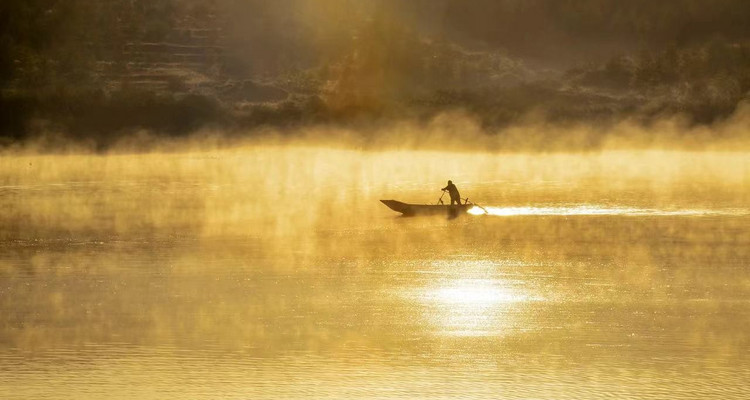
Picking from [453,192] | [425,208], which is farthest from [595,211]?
[425,208]

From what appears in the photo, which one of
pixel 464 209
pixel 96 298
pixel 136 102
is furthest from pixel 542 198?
pixel 136 102

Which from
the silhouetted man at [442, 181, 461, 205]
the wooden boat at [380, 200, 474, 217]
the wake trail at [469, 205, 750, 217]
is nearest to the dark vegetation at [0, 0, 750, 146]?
the wake trail at [469, 205, 750, 217]

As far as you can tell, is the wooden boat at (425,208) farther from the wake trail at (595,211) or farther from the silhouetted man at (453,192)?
the wake trail at (595,211)

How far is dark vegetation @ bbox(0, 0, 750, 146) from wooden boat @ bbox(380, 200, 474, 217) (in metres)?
30.1

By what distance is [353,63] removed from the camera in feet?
228

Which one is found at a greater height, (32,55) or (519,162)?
(32,55)

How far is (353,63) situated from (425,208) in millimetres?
36129

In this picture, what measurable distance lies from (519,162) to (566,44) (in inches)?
769

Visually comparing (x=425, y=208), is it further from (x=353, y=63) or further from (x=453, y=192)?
(x=353, y=63)

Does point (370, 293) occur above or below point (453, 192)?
below

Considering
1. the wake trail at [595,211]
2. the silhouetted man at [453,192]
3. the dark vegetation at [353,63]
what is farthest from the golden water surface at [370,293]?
the dark vegetation at [353,63]

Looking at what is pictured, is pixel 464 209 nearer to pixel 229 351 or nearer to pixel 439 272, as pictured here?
pixel 439 272

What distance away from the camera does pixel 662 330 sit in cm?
1902

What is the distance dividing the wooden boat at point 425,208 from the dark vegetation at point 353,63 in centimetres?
3010
